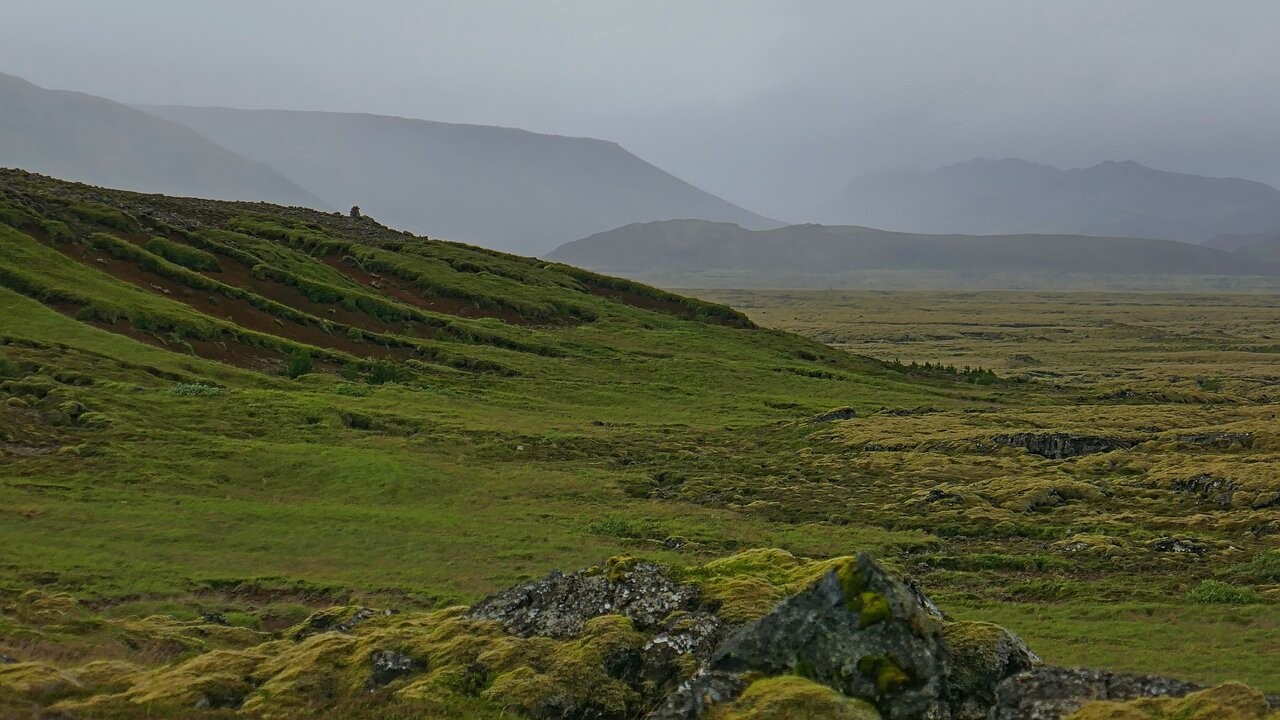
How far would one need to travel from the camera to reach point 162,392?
5681 centimetres

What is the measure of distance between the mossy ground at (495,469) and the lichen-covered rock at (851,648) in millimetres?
2058

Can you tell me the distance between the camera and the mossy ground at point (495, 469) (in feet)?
93.4

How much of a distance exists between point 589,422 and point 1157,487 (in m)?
37.4

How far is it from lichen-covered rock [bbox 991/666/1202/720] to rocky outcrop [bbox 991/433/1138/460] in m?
43.1

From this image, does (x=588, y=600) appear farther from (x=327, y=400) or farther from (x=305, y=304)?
(x=305, y=304)

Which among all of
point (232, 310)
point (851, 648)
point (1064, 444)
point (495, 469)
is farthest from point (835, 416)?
point (232, 310)

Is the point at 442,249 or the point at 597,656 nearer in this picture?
the point at 597,656

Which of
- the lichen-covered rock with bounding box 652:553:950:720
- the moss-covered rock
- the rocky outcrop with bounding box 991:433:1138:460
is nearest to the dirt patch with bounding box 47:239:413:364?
the rocky outcrop with bounding box 991:433:1138:460

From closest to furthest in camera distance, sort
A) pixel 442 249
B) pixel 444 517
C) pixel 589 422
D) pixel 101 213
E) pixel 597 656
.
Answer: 1. pixel 597 656
2. pixel 444 517
3. pixel 589 422
4. pixel 101 213
5. pixel 442 249

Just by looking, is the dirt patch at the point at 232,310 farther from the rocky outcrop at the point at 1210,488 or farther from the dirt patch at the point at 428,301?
the rocky outcrop at the point at 1210,488

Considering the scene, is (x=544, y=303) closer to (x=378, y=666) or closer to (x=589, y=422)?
(x=589, y=422)

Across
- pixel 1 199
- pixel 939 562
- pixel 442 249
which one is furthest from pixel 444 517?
pixel 442 249

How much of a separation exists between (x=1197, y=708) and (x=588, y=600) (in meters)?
11.9

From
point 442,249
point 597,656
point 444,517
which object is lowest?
point 444,517
